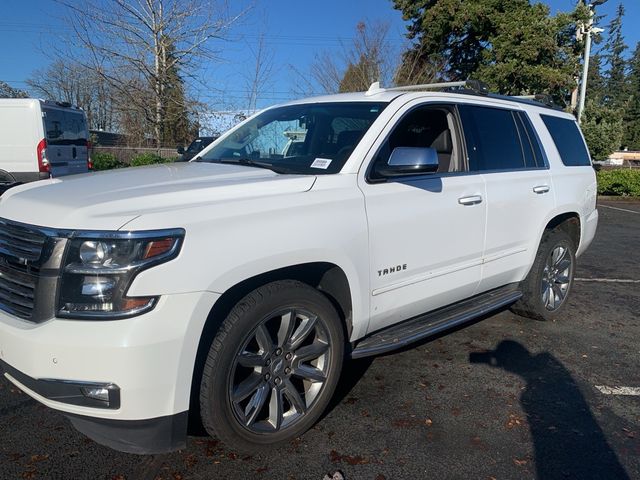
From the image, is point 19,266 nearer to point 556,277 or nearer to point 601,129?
point 556,277

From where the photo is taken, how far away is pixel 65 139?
1134cm

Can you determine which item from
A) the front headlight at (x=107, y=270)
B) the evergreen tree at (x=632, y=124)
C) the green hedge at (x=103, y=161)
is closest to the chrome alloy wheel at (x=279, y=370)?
the front headlight at (x=107, y=270)

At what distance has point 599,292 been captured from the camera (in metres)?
6.16

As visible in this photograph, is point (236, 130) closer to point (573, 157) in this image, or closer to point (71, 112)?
point (573, 157)

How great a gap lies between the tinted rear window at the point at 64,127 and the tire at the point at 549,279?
9.83 m

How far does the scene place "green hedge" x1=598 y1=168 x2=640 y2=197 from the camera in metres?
18.3

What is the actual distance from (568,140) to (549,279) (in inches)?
57.2

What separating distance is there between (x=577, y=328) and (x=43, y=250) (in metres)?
4.56

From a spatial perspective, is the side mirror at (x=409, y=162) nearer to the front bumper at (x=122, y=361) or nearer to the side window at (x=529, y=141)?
the front bumper at (x=122, y=361)

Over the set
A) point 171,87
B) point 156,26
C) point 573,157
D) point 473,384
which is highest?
point 156,26

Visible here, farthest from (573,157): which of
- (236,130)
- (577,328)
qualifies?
(236,130)

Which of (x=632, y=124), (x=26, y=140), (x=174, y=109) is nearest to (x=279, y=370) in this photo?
(x=26, y=140)

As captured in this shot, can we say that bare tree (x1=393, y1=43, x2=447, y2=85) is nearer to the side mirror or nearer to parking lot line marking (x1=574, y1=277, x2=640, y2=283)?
parking lot line marking (x1=574, y1=277, x2=640, y2=283)

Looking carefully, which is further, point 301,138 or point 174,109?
point 174,109
